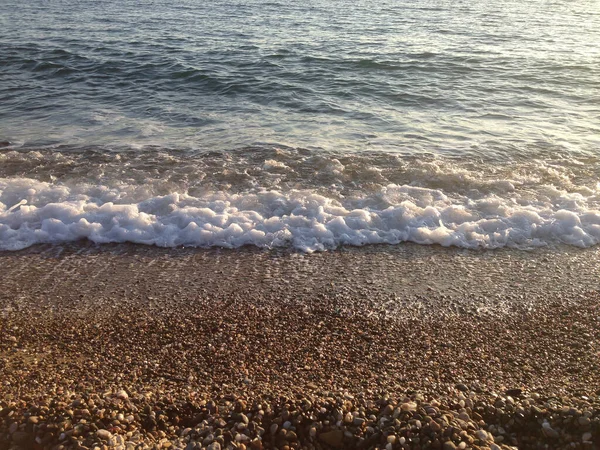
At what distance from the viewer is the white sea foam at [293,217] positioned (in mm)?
5570

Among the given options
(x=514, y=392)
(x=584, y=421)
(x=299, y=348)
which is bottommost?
(x=299, y=348)

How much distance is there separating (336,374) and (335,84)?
972cm

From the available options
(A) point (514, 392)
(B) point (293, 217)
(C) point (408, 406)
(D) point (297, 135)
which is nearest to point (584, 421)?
(A) point (514, 392)

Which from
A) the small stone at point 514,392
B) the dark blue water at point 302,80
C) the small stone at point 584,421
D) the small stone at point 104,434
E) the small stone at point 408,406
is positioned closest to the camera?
the small stone at point 104,434

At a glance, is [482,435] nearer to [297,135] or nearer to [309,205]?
[309,205]

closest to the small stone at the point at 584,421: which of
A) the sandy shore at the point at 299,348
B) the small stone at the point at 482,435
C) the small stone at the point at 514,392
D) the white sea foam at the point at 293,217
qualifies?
the sandy shore at the point at 299,348

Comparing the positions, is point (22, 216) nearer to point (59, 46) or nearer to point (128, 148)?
point (128, 148)

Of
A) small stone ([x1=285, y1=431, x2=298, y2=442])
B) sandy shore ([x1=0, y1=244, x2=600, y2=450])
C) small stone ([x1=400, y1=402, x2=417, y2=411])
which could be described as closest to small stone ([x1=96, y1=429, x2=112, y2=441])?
sandy shore ([x1=0, y1=244, x2=600, y2=450])

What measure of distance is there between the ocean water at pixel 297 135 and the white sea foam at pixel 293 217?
2 cm

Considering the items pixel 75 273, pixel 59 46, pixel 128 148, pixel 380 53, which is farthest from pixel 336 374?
pixel 59 46

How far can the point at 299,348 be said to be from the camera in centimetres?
395

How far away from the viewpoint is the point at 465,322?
428 centimetres

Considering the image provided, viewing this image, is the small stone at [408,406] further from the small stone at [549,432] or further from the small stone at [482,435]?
the small stone at [549,432]

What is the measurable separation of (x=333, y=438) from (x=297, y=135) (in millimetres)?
6686
